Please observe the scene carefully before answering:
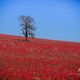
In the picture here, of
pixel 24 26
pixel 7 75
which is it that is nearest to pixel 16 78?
pixel 7 75

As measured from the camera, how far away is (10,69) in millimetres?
21562

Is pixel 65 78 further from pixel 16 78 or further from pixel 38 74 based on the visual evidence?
→ pixel 16 78

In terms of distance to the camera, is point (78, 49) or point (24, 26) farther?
point (24, 26)

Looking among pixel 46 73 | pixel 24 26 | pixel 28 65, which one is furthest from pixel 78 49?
pixel 46 73

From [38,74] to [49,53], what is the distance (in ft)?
53.9

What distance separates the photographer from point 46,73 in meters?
21.7

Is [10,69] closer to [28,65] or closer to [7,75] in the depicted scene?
[7,75]

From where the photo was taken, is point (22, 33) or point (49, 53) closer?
point (49, 53)

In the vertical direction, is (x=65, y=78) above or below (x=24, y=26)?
below

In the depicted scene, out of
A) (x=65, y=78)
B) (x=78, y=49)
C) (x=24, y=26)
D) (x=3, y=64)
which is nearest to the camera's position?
(x=65, y=78)

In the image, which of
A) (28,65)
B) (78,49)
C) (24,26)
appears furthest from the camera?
(24,26)

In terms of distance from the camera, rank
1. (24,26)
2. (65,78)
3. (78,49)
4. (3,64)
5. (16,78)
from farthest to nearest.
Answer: (24,26) < (78,49) < (3,64) < (65,78) < (16,78)

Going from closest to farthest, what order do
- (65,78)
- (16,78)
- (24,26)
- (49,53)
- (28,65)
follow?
(16,78)
(65,78)
(28,65)
(49,53)
(24,26)

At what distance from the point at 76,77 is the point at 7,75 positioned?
221 inches
